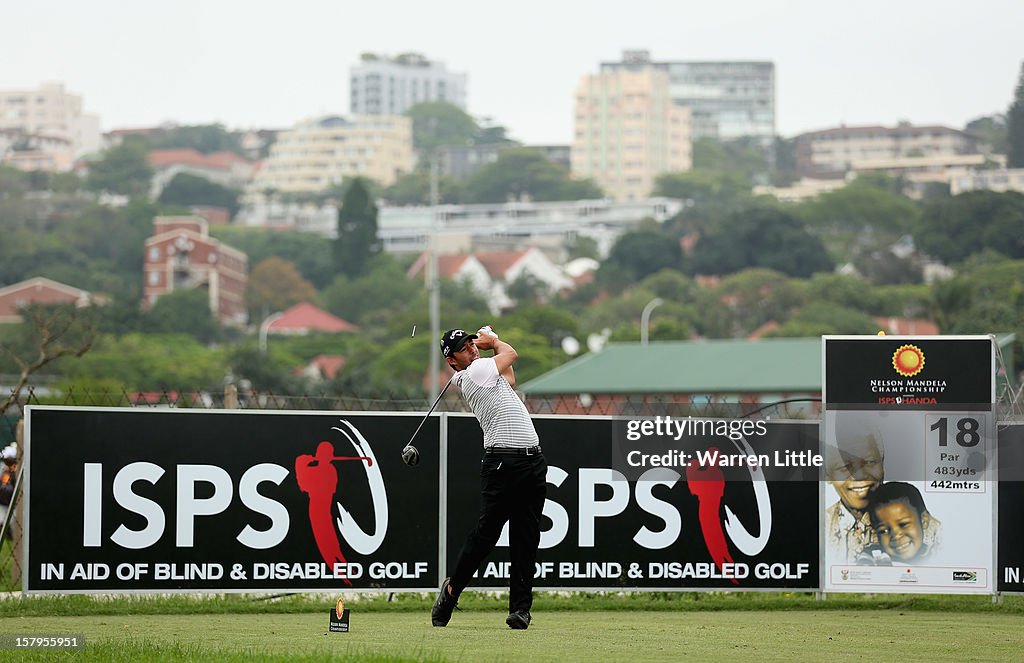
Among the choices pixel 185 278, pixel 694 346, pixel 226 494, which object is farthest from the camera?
pixel 185 278

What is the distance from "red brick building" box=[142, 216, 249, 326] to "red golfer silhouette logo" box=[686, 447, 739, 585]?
539ft

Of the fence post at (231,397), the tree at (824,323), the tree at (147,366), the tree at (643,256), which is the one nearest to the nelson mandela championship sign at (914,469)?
the fence post at (231,397)

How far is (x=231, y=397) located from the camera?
44.1 feet

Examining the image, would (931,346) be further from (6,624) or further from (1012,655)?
(6,624)

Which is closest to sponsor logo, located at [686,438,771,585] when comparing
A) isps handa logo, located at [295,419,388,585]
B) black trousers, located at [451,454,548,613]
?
isps handa logo, located at [295,419,388,585]

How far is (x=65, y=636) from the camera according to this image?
33.1 feet

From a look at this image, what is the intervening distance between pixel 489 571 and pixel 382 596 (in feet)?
2.82

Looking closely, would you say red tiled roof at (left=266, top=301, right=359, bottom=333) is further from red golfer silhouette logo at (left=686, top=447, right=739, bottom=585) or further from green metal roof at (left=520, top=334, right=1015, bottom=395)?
red golfer silhouette logo at (left=686, top=447, right=739, bottom=585)

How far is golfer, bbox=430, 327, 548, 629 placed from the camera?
10039mm

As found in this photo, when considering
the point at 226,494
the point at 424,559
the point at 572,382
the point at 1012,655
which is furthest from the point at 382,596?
the point at 572,382

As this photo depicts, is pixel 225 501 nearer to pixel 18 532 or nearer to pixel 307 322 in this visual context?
pixel 18 532

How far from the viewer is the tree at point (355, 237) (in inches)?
7028

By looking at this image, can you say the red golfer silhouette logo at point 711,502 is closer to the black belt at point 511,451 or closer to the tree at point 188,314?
the black belt at point 511,451

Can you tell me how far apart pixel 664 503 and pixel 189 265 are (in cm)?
16957
